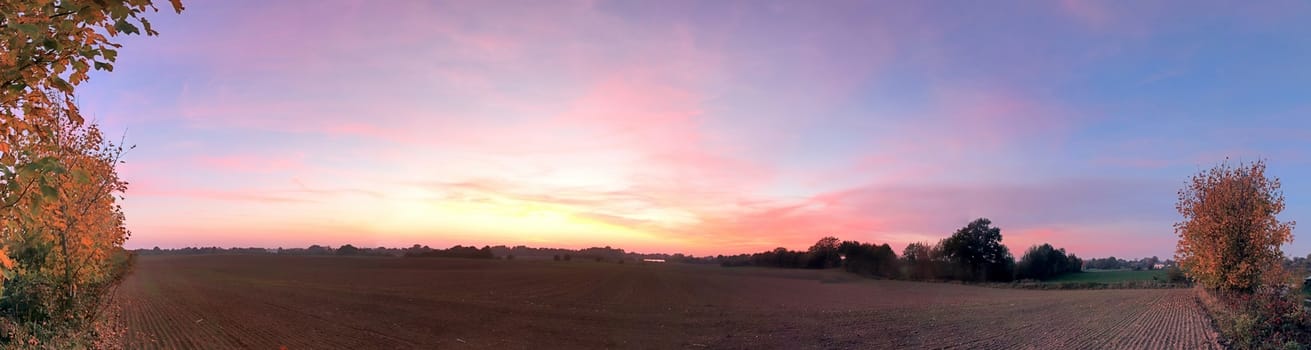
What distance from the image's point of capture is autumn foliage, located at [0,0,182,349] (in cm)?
336

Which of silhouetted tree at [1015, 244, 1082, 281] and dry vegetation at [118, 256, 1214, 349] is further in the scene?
silhouetted tree at [1015, 244, 1082, 281]

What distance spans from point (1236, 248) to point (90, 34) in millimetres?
32693

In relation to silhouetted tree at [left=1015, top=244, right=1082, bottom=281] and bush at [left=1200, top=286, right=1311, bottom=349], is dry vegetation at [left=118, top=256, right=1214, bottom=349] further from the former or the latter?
silhouetted tree at [left=1015, top=244, right=1082, bottom=281]

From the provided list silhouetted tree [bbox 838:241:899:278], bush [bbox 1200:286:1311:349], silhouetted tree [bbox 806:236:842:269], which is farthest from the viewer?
silhouetted tree [bbox 806:236:842:269]

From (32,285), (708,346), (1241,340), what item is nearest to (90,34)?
(32,285)

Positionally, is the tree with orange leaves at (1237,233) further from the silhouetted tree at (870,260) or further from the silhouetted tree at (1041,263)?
the silhouetted tree at (870,260)

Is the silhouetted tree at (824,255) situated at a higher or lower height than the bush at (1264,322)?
higher

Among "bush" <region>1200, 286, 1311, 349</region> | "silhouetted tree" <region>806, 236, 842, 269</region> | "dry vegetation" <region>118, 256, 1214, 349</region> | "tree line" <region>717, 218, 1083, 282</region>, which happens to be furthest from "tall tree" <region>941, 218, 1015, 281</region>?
"bush" <region>1200, 286, 1311, 349</region>

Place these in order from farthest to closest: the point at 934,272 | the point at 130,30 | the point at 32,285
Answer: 1. the point at 934,272
2. the point at 32,285
3. the point at 130,30

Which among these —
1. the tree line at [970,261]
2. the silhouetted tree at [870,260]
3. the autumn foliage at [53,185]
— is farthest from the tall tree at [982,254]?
the autumn foliage at [53,185]

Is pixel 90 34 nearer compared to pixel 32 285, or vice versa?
pixel 90 34

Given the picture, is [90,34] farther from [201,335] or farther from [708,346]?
[201,335]

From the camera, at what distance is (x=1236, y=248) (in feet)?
76.3

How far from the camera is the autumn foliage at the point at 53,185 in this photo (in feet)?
11.0
